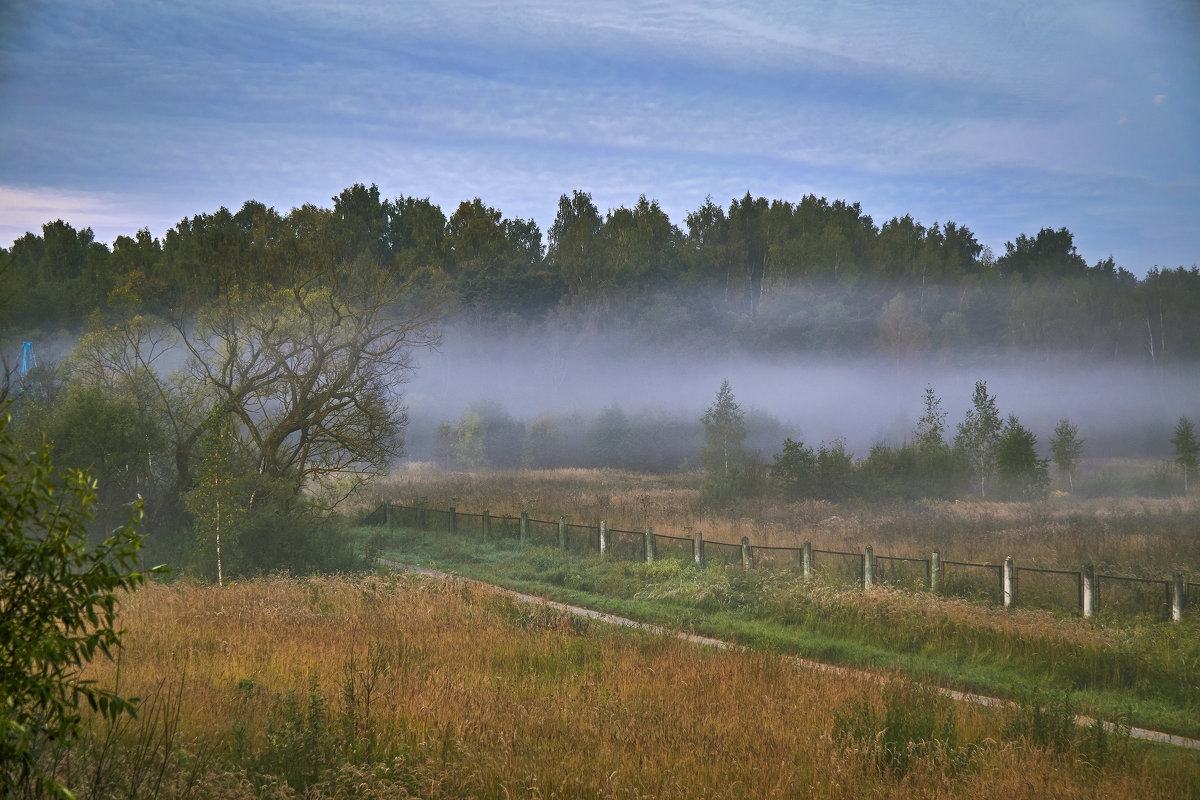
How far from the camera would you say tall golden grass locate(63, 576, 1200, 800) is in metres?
7.11

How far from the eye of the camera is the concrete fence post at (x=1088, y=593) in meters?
16.0

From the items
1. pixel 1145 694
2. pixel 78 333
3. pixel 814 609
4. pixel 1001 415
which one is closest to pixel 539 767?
pixel 1145 694

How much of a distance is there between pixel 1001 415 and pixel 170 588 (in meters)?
83.3

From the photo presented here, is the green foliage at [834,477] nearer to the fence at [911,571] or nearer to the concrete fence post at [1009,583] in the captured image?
the fence at [911,571]

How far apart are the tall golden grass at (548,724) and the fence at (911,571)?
765 cm

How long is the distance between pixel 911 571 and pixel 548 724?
45.9 feet

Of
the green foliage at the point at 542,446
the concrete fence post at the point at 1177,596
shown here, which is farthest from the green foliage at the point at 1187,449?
the green foliage at the point at 542,446

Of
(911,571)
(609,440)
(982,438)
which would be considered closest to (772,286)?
(609,440)

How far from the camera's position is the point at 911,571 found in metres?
20.0

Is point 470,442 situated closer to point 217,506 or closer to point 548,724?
point 217,506

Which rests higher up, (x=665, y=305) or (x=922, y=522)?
(x=665, y=305)

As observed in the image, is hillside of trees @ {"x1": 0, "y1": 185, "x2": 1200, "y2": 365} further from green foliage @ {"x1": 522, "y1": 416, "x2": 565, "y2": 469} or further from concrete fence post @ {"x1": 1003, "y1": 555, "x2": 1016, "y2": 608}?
concrete fence post @ {"x1": 1003, "y1": 555, "x2": 1016, "y2": 608}

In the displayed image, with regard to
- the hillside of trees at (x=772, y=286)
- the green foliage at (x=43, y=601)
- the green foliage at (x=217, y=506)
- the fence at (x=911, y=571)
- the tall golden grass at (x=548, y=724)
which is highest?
the hillside of trees at (x=772, y=286)

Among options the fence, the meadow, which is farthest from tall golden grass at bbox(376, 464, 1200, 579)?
the fence
